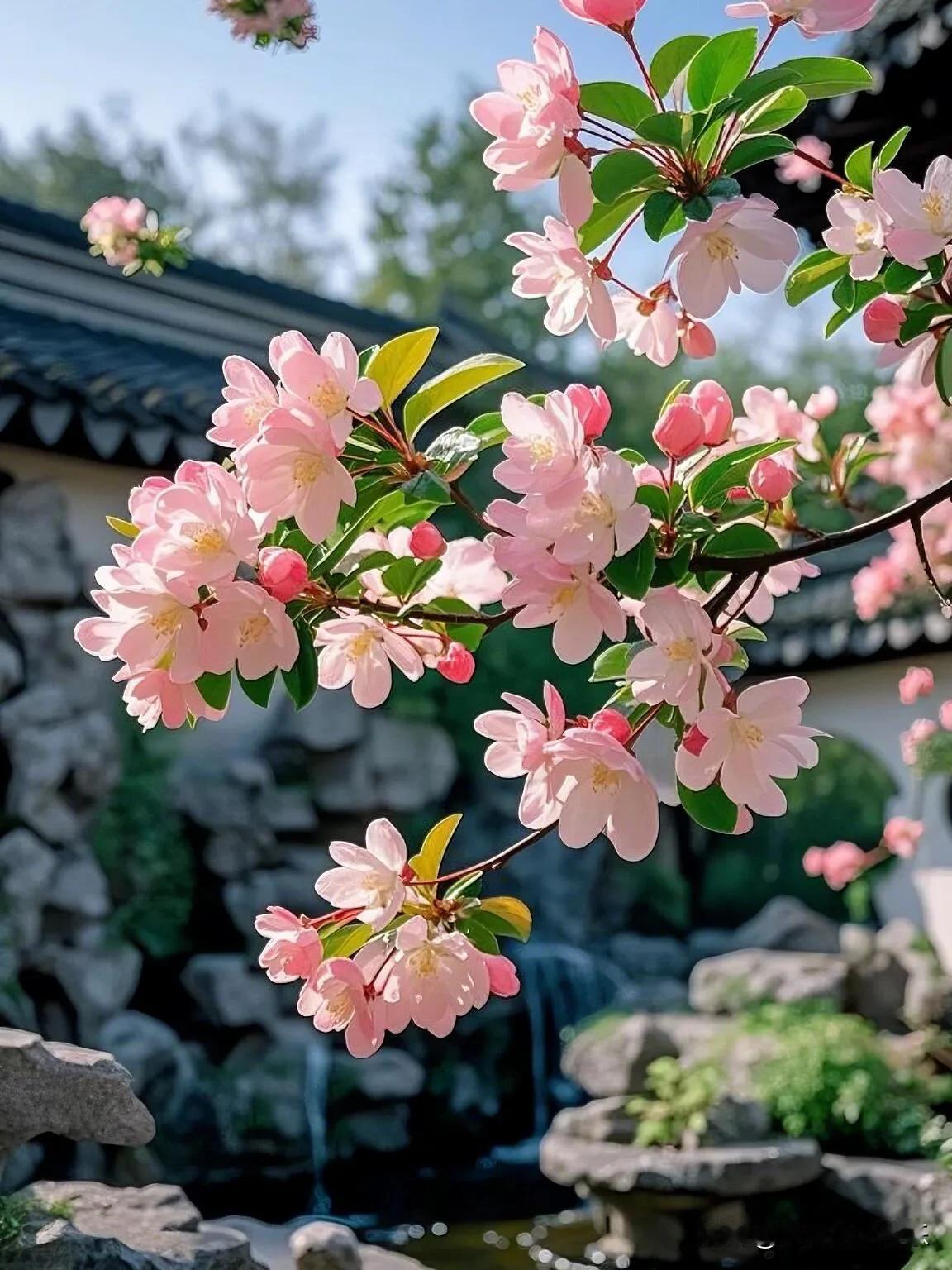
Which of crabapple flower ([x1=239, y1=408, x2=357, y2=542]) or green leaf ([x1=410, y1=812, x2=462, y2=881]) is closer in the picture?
crabapple flower ([x1=239, y1=408, x2=357, y2=542])

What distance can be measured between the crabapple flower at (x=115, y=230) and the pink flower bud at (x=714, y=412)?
2.12 metres

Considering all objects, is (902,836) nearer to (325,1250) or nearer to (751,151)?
(325,1250)

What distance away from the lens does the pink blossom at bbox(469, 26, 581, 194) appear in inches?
49.2

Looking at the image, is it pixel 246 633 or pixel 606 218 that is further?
pixel 606 218

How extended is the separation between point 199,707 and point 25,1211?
5.93 ft

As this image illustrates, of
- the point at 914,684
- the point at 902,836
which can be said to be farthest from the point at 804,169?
the point at 902,836

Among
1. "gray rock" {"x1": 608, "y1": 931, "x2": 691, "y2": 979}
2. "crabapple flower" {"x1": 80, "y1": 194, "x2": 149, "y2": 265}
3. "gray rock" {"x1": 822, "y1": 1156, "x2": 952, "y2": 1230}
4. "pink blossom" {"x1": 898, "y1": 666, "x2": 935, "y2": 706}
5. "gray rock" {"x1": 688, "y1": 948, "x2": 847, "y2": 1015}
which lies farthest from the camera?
"gray rock" {"x1": 608, "y1": 931, "x2": 691, "y2": 979}

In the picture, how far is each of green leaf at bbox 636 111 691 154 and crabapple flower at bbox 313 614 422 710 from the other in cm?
59

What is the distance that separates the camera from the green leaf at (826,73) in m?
1.30

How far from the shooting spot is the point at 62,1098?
2.51 meters

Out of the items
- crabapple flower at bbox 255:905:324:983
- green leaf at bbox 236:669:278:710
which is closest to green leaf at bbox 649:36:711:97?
green leaf at bbox 236:669:278:710

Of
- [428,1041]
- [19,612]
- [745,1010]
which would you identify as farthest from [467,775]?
[19,612]

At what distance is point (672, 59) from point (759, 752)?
71 cm

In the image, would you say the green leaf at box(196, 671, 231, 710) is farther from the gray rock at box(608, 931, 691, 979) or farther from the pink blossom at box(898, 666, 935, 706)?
the gray rock at box(608, 931, 691, 979)
